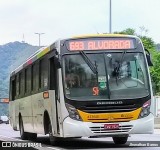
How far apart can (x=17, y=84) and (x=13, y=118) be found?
2790 mm

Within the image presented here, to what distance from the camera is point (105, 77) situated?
1505 centimetres

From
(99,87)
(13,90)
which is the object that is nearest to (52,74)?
(99,87)

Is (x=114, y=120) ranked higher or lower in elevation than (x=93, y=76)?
lower

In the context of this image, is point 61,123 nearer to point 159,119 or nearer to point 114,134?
point 114,134

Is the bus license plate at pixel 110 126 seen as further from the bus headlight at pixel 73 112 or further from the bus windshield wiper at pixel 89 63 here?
the bus windshield wiper at pixel 89 63

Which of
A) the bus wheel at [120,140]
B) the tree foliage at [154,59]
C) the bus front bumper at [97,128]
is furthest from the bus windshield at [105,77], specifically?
the tree foliage at [154,59]

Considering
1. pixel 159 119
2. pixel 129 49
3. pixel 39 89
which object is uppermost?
pixel 129 49

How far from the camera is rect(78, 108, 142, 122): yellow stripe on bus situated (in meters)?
14.7

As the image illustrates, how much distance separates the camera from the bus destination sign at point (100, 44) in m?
15.5

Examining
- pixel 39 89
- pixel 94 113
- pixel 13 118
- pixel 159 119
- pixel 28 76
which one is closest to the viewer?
pixel 94 113

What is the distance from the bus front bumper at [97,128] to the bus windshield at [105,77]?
68 centimetres

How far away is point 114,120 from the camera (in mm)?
14836

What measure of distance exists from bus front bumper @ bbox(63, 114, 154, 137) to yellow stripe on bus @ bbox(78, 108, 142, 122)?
0.11 m

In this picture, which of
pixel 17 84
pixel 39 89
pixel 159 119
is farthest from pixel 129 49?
pixel 159 119
